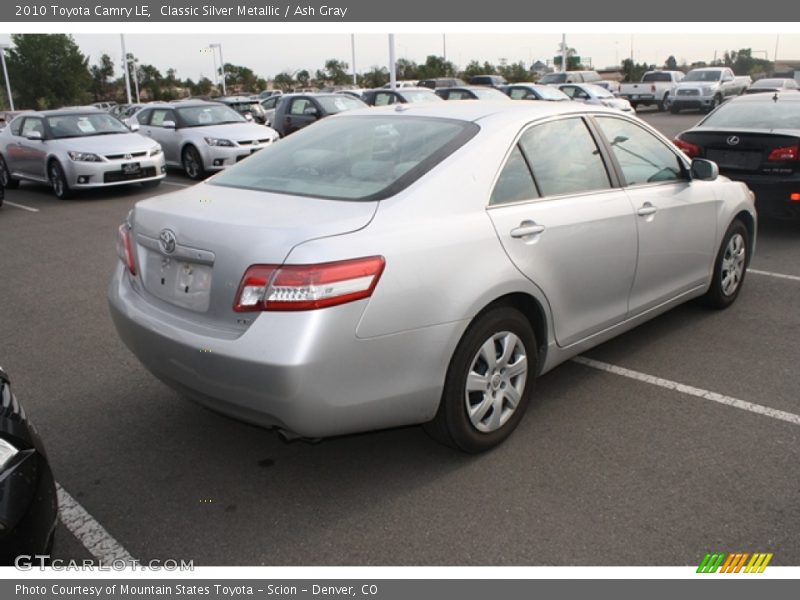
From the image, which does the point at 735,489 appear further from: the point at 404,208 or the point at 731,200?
the point at 731,200

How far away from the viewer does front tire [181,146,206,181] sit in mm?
14055

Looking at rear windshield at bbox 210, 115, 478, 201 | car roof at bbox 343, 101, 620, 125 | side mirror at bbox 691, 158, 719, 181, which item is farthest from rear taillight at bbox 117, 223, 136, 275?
side mirror at bbox 691, 158, 719, 181

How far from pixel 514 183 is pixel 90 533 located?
8.06ft

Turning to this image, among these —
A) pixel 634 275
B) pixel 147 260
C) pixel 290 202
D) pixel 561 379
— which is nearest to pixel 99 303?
pixel 147 260

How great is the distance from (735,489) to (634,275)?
1.43m

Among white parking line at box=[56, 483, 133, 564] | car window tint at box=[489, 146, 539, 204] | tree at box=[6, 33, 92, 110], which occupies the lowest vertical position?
Result: white parking line at box=[56, 483, 133, 564]

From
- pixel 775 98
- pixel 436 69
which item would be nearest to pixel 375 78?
pixel 436 69

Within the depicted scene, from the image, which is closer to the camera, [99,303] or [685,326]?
[685,326]

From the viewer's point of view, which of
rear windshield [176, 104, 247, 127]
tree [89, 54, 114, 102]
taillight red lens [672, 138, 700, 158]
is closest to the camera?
taillight red lens [672, 138, 700, 158]

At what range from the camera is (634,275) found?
166 inches

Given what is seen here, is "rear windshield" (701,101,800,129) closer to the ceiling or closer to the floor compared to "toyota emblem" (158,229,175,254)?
closer to the ceiling

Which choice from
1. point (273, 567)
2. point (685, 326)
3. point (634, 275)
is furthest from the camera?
point (685, 326)

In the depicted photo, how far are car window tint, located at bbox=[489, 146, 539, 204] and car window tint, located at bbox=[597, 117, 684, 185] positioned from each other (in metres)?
0.86

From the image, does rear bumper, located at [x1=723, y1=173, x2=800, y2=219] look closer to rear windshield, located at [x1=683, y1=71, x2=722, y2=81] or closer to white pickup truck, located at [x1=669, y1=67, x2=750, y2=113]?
white pickup truck, located at [x1=669, y1=67, x2=750, y2=113]
